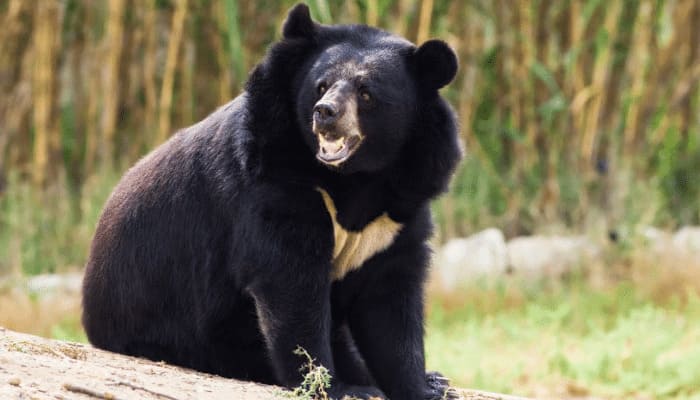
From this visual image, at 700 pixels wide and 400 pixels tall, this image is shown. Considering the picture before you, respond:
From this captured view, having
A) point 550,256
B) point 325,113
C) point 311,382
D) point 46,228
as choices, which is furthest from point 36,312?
point 325,113

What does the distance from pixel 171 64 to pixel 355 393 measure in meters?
4.50

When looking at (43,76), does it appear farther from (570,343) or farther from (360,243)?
(360,243)

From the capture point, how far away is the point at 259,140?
147 inches

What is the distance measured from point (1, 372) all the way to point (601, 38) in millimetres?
5827

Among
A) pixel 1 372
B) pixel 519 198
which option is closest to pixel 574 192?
pixel 519 198

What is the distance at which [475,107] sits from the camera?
29.5 ft

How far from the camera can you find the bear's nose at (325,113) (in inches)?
137

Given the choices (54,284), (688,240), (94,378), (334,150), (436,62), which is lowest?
(94,378)

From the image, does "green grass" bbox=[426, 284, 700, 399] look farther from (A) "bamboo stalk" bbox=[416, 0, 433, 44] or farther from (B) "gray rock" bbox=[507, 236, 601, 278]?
(A) "bamboo stalk" bbox=[416, 0, 433, 44]

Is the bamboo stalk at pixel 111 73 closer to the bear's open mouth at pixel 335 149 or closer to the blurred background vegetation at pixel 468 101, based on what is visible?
the blurred background vegetation at pixel 468 101

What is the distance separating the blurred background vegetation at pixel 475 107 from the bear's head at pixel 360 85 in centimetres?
334

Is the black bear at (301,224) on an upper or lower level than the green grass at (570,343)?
lower

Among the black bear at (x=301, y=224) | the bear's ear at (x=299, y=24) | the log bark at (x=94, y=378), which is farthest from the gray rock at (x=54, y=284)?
the bear's ear at (x=299, y=24)

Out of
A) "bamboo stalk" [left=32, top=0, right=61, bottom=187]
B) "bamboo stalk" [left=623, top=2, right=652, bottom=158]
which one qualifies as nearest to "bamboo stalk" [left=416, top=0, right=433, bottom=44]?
"bamboo stalk" [left=623, top=2, right=652, bottom=158]
